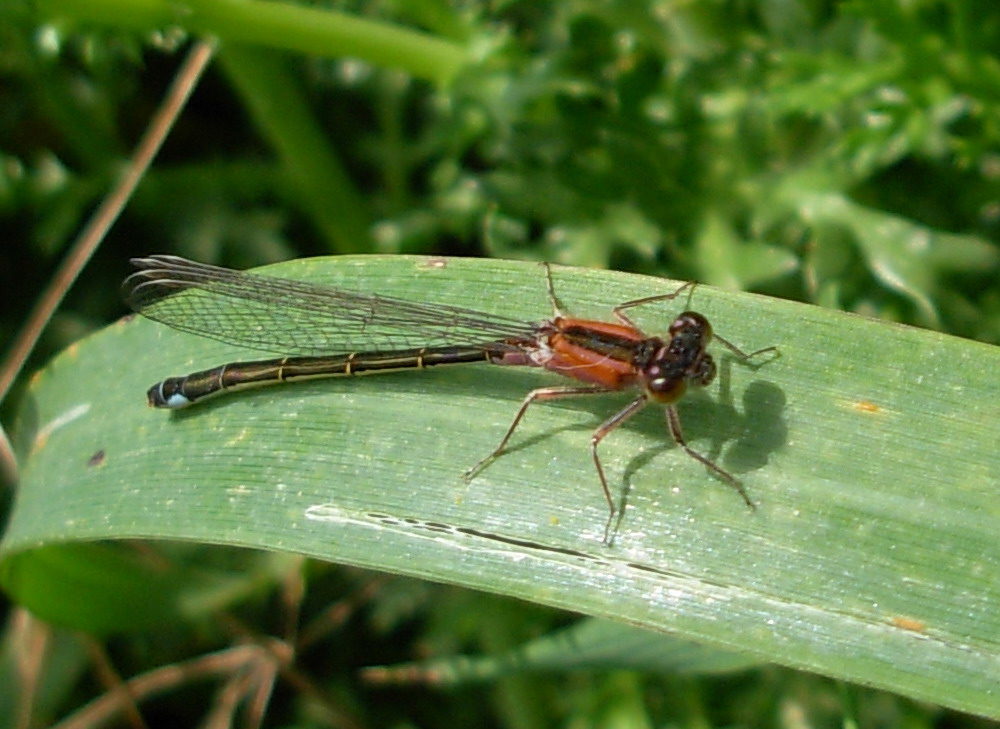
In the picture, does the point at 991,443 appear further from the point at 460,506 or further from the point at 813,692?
the point at 813,692

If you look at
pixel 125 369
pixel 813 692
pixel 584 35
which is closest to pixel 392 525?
pixel 125 369

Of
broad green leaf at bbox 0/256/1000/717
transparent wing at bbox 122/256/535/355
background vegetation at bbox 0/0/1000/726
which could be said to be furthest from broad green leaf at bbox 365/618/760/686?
transparent wing at bbox 122/256/535/355

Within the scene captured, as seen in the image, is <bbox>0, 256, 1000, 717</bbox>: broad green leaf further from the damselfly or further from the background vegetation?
the background vegetation

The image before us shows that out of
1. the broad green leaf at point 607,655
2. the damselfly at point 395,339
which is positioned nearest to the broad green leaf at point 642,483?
the damselfly at point 395,339

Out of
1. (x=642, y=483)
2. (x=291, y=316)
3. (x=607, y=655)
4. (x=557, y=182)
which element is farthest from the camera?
(x=557, y=182)

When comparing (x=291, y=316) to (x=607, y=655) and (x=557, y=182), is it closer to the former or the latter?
(x=557, y=182)

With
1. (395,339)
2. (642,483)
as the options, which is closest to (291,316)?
(395,339)
